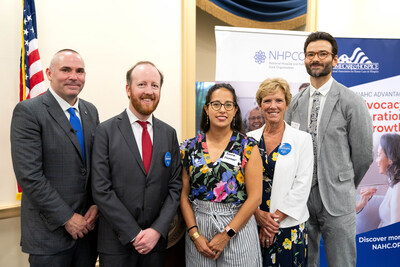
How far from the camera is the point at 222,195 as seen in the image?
1756 millimetres

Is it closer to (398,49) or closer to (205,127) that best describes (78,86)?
(205,127)

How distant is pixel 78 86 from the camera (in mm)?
1815

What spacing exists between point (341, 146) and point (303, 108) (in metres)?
0.38

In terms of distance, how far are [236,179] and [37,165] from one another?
3.46 ft

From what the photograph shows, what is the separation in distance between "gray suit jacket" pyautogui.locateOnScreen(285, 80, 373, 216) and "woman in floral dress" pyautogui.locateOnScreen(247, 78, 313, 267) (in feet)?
0.81

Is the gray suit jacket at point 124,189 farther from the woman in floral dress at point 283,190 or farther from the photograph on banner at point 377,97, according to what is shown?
the photograph on banner at point 377,97

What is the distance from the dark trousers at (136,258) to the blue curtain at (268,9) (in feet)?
9.47

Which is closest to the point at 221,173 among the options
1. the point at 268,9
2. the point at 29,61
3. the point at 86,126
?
the point at 86,126

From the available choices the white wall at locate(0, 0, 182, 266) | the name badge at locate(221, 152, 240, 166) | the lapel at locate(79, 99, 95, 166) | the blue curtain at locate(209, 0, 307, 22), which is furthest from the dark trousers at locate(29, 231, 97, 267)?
the blue curtain at locate(209, 0, 307, 22)

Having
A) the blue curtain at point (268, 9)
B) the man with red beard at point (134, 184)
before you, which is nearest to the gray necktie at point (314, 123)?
the man with red beard at point (134, 184)

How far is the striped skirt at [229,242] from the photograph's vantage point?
175cm

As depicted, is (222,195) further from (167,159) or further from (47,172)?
(47,172)

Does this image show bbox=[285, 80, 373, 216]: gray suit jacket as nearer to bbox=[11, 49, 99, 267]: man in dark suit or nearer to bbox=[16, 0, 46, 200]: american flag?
bbox=[11, 49, 99, 267]: man in dark suit

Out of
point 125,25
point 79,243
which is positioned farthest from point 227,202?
point 125,25
